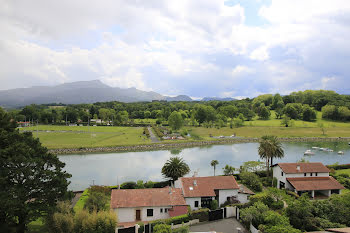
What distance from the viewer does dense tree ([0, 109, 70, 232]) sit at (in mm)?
14602

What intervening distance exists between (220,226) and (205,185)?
5789 millimetres

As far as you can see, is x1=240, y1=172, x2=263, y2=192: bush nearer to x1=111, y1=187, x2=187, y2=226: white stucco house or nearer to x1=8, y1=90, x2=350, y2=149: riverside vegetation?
x1=111, y1=187, x2=187, y2=226: white stucco house

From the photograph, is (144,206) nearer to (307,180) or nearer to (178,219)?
(178,219)

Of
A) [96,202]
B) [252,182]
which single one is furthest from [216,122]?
[96,202]

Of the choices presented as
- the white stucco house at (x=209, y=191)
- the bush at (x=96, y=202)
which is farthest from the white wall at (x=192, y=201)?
the bush at (x=96, y=202)

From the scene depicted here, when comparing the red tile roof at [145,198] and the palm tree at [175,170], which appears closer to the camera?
the red tile roof at [145,198]

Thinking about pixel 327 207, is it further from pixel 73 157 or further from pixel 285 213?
pixel 73 157

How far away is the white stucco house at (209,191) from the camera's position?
77.4ft

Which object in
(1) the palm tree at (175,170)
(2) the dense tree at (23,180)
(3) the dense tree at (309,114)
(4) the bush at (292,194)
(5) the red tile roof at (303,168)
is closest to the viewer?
(2) the dense tree at (23,180)

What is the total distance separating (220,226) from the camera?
64.1 ft

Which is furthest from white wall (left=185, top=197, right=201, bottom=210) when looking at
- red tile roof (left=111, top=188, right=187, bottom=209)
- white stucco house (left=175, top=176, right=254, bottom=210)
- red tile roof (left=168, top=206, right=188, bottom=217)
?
red tile roof (left=168, top=206, right=188, bottom=217)

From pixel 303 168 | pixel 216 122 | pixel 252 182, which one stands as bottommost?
pixel 252 182

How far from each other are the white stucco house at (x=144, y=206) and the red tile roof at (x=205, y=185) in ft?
5.92

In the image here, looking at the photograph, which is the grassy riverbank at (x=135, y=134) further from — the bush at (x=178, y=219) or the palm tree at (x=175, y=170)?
the bush at (x=178, y=219)
